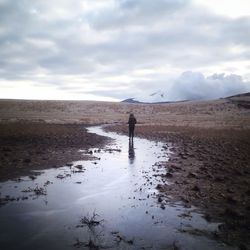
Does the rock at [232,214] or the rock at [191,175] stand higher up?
the rock at [191,175]

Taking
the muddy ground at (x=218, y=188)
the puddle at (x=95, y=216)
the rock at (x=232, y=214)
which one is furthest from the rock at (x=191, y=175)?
the rock at (x=232, y=214)

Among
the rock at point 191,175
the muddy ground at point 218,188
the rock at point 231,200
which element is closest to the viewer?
the muddy ground at point 218,188

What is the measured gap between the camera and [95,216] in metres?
8.55

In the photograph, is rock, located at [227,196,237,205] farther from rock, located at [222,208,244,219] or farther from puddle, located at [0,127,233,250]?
puddle, located at [0,127,233,250]

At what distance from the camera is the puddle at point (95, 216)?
6.95 meters

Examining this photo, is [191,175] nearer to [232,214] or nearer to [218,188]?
[218,188]

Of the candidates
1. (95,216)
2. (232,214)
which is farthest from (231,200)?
(95,216)

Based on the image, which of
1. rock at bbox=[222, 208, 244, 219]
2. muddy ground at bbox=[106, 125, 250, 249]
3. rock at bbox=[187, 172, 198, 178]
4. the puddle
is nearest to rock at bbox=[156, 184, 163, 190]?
muddy ground at bbox=[106, 125, 250, 249]

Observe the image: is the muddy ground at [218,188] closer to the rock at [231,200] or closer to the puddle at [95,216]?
the rock at [231,200]

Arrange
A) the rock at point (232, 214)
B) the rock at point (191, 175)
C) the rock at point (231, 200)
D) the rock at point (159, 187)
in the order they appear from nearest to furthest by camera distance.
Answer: the rock at point (232, 214), the rock at point (231, 200), the rock at point (159, 187), the rock at point (191, 175)

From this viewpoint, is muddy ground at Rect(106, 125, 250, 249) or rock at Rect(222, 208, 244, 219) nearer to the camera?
muddy ground at Rect(106, 125, 250, 249)

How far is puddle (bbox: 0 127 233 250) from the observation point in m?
6.95

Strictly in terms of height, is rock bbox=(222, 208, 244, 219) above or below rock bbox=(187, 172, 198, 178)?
below

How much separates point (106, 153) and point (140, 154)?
2221mm
